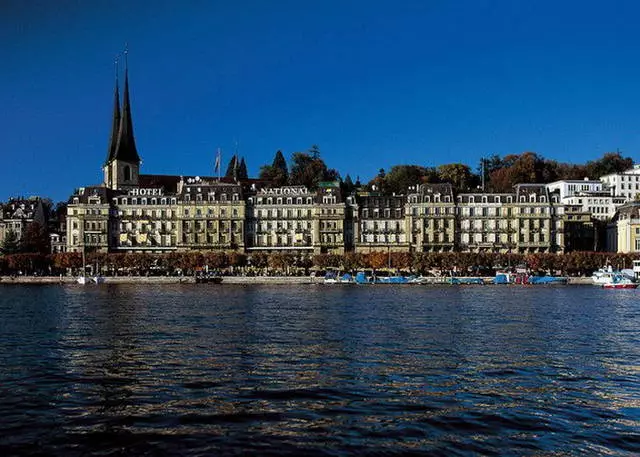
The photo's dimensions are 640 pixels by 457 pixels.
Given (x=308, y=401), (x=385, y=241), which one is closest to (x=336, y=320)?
(x=308, y=401)

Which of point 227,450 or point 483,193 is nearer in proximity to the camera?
point 227,450

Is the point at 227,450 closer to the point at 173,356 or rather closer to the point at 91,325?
the point at 173,356

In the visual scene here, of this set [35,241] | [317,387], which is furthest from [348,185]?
[317,387]

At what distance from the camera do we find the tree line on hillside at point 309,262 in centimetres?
10719

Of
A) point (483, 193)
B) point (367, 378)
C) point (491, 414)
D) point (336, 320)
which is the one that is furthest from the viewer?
point (483, 193)

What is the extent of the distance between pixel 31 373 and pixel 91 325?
53.3ft

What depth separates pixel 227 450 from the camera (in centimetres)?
1603

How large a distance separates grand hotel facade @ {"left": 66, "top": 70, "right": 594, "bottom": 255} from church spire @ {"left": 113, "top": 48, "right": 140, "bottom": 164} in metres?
14.6

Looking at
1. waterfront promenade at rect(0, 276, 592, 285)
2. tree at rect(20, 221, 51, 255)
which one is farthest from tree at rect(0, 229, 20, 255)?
waterfront promenade at rect(0, 276, 592, 285)

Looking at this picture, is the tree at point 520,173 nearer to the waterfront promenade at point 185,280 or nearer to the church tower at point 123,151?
the waterfront promenade at point 185,280

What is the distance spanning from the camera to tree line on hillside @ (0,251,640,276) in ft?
352

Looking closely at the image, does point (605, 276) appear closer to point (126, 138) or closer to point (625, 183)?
point (625, 183)

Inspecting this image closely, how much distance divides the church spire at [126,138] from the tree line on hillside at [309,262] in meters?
26.3

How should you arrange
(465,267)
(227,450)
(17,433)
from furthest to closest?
(465,267) → (17,433) → (227,450)
